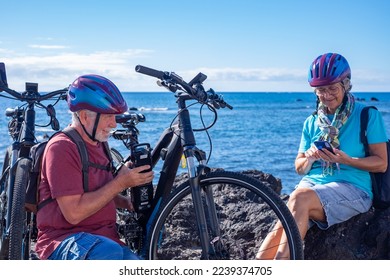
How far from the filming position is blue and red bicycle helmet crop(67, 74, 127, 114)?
3.75 meters

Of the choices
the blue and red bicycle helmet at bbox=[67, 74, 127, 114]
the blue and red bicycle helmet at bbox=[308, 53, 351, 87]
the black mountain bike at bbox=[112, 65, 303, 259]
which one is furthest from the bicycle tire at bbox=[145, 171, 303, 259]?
the blue and red bicycle helmet at bbox=[308, 53, 351, 87]

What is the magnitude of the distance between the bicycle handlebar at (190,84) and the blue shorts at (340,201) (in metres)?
0.99

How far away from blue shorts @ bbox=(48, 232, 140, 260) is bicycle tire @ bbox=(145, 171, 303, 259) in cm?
48

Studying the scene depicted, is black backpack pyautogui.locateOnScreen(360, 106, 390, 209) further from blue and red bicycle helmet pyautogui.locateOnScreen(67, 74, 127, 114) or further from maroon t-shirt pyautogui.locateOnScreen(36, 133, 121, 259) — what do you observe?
maroon t-shirt pyautogui.locateOnScreen(36, 133, 121, 259)

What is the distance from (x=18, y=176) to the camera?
423 cm

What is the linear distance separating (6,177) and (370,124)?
9.56ft

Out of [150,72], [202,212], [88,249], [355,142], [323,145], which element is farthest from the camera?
[355,142]

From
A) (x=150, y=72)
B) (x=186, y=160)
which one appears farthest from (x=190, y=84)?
(x=186, y=160)

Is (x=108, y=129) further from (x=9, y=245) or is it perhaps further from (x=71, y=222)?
(x=9, y=245)

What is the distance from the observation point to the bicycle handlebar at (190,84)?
3.96 metres

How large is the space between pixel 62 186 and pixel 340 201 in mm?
1989

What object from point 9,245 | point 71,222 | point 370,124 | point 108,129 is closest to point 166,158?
point 108,129

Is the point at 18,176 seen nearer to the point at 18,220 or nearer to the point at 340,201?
the point at 18,220

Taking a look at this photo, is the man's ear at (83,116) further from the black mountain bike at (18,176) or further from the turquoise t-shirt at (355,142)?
the turquoise t-shirt at (355,142)
